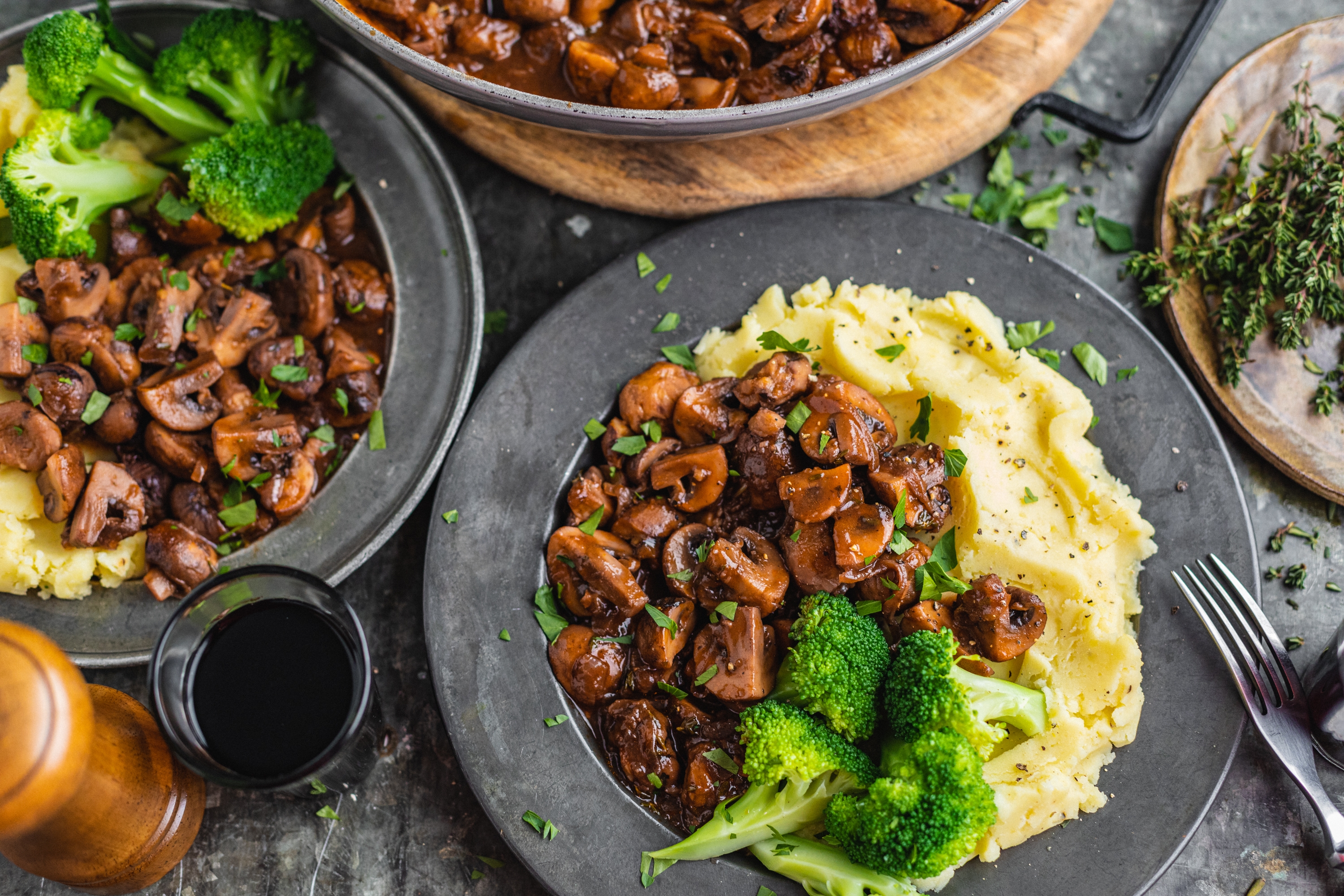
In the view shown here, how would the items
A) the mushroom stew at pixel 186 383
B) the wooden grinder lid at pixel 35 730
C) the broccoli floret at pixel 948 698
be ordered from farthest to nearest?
1. the mushroom stew at pixel 186 383
2. the broccoli floret at pixel 948 698
3. the wooden grinder lid at pixel 35 730

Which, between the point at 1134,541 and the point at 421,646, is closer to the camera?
the point at 1134,541

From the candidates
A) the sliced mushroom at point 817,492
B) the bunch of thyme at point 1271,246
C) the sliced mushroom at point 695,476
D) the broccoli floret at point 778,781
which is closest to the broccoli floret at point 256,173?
the sliced mushroom at point 695,476

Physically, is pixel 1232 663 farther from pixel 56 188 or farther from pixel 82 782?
pixel 56 188

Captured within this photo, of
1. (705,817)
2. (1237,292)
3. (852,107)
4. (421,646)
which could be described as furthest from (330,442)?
(1237,292)

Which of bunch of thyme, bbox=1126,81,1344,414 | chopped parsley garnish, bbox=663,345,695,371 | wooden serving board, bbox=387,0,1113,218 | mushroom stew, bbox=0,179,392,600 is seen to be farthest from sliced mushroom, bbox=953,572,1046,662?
mushroom stew, bbox=0,179,392,600

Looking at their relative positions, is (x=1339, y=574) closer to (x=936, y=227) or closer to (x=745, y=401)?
(x=936, y=227)

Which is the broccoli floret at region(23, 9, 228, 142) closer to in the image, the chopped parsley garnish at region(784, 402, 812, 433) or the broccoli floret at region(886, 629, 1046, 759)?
the chopped parsley garnish at region(784, 402, 812, 433)

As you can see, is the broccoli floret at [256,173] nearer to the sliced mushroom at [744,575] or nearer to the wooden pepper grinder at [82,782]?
the wooden pepper grinder at [82,782]
